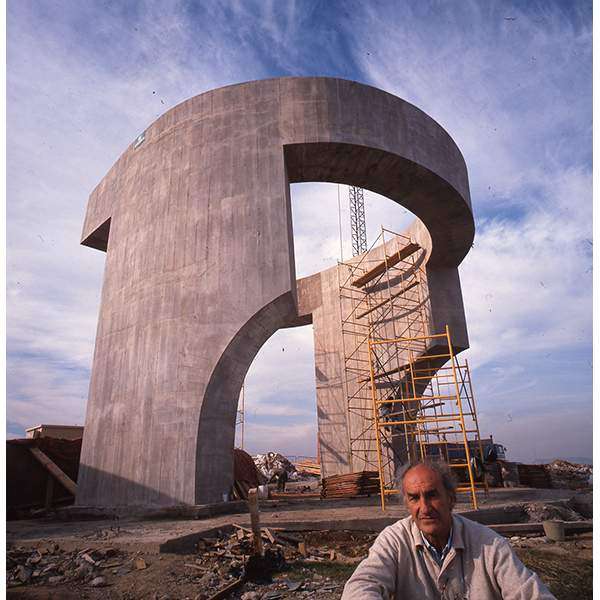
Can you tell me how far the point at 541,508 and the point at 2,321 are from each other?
397 inches

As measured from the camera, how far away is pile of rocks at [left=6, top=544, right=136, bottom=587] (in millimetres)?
5496

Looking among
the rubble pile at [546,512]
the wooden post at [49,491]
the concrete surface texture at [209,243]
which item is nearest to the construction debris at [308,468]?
the wooden post at [49,491]

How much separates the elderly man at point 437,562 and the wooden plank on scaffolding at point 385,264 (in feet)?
52.7

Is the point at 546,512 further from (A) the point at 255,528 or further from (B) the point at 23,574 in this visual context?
(B) the point at 23,574

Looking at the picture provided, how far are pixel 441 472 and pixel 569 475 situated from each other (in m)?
26.0

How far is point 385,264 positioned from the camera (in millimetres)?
19234

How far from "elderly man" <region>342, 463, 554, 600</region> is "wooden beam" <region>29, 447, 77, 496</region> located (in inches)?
452

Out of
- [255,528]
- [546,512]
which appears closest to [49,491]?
[255,528]

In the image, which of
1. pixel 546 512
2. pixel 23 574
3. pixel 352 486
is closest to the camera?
pixel 23 574

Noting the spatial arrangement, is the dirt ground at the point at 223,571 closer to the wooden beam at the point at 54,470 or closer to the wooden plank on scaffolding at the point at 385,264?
the wooden beam at the point at 54,470

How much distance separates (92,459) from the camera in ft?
36.8

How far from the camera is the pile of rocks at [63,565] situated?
18.0 ft

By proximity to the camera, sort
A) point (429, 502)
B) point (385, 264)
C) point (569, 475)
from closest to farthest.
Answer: point (429, 502) → point (385, 264) → point (569, 475)

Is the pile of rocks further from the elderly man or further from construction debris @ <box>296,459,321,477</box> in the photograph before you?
construction debris @ <box>296,459,321,477</box>
